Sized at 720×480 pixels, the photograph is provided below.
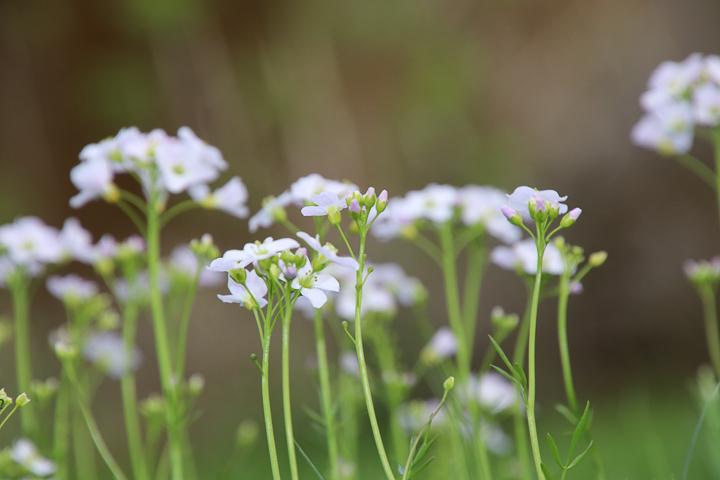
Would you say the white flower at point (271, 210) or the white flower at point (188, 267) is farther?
the white flower at point (188, 267)

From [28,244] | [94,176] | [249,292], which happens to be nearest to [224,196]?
[94,176]

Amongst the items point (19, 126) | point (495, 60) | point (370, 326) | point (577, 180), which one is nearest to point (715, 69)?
point (370, 326)

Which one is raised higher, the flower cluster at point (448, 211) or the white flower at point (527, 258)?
the flower cluster at point (448, 211)

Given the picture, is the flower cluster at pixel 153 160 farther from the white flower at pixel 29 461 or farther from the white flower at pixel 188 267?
the white flower at pixel 29 461

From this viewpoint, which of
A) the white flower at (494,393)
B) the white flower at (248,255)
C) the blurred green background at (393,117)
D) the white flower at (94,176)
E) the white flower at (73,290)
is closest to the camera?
the white flower at (248,255)

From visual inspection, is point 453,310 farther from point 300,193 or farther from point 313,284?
point 313,284

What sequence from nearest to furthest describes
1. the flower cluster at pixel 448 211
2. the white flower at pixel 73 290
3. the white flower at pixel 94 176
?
the white flower at pixel 94 176
the flower cluster at pixel 448 211
the white flower at pixel 73 290

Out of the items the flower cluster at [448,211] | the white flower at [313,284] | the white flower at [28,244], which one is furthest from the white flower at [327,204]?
the white flower at [28,244]
